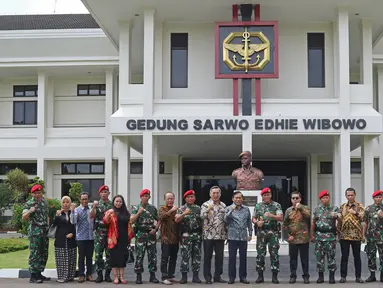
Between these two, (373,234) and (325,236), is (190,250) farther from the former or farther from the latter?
(373,234)

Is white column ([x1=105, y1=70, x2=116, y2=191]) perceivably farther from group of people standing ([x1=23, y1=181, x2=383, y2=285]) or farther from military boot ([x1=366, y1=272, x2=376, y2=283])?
military boot ([x1=366, y1=272, x2=376, y2=283])

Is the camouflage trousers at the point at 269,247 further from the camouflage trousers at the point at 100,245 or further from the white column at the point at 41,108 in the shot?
the white column at the point at 41,108

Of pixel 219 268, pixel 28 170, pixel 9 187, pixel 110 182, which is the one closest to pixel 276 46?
pixel 219 268

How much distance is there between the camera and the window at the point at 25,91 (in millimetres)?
29234

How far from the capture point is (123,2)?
61.4 ft

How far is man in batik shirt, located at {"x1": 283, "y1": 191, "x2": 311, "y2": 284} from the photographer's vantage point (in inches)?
447

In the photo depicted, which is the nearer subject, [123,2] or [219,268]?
[219,268]

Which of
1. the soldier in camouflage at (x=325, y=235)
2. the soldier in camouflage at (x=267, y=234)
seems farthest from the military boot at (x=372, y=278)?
the soldier in camouflage at (x=267, y=234)

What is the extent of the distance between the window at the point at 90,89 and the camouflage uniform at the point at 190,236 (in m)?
18.6

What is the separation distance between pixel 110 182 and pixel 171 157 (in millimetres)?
2950

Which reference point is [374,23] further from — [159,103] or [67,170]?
[67,170]

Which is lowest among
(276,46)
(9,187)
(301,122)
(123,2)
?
(9,187)

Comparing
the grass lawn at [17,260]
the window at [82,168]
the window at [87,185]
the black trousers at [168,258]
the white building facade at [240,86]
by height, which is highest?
the white building facade at [240,86]

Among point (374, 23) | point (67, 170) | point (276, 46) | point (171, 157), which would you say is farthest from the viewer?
point (67, 170)
